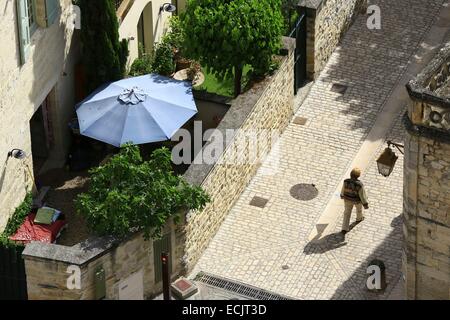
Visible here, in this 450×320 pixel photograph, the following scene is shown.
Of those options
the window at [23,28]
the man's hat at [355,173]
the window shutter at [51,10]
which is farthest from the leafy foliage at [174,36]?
the man's hat at [355,173]

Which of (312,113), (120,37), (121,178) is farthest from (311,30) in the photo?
(121,178)

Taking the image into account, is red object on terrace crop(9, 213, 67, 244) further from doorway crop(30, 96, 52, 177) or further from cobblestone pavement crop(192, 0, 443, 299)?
cobblestone pavement crop(192, 0, 443, 299)

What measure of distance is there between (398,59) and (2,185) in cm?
1115

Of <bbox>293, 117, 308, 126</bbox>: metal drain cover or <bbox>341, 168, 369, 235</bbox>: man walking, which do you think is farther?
<bbox>293, 117, 308, 126</bbox>: metal drain cover

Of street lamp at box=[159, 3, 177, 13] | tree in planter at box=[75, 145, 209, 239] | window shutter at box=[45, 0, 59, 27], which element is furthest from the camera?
street lamp at box=[159, 3, 177, 13]

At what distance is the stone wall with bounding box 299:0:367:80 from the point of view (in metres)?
37.1

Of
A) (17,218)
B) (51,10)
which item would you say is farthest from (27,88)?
(17,218)

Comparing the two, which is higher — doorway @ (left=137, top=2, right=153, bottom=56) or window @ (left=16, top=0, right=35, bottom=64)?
window @ (left=16, top=0, right=35, bottom=64)

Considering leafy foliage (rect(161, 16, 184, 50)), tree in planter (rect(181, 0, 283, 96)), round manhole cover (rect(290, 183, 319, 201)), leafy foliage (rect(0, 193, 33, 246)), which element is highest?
tree in planter (rect(181, 0, 283, 96))

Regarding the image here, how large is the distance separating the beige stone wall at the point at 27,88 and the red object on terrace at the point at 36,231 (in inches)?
15.3

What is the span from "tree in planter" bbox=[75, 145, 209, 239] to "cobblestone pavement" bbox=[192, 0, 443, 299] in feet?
7.95

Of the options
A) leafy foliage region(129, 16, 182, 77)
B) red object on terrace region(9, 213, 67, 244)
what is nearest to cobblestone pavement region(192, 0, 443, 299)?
red object on terrace region(9, 213, 67, 244)

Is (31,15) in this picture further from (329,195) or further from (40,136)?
(329,195)
